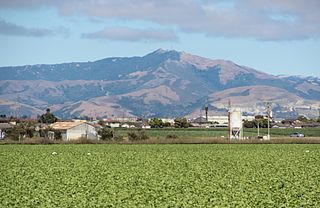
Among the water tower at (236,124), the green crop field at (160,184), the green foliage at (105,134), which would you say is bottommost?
the green crop field at (160,184)

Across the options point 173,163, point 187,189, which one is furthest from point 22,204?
point 173,163

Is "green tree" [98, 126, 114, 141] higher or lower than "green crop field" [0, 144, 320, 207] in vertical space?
higher

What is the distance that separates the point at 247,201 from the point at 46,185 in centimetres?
1118

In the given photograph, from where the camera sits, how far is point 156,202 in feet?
89.8

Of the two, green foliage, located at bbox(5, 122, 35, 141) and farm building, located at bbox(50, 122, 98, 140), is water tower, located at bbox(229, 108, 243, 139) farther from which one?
green foliage, located at bbox(5, 122, 35, 141)

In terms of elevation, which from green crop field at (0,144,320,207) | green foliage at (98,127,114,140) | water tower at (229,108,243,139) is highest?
water tower at (229,108,243,139)

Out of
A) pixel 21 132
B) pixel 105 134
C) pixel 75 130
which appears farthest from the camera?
pixel 75 130

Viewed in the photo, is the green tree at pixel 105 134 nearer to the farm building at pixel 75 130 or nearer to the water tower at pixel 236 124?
the farm building at pixel 75 130

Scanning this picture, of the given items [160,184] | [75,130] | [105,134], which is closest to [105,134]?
[105,134]

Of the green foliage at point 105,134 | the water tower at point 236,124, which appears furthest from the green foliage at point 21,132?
the water tower at point 236,124

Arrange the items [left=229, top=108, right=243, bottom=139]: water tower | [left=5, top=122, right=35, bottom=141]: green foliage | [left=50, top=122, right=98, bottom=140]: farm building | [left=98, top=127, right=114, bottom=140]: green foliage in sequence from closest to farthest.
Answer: [left=5, top=122, right=35, bottom=141]: green foliage < [left=98, top=127, right=114, bottom=140]: green foliage < [left=50, top=122, right=98, bottom=140]: farm building < [left=229, top=108, right=243, bottom=139]: water tower

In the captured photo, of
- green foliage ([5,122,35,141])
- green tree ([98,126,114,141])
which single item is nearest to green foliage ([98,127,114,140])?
green tree ([98,126,114,141])

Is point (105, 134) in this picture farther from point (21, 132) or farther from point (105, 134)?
point (21, 132)

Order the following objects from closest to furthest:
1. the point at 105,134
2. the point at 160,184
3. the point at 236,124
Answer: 1. the point at 160,184
2. the point at 105,134
3. the point at 236,124
